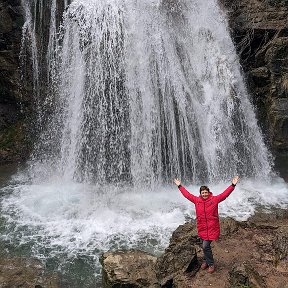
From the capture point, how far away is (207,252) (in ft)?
19.6

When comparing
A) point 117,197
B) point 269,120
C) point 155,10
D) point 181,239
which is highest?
point 155,10

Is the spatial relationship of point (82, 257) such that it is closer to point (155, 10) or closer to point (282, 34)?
point (155, 10)

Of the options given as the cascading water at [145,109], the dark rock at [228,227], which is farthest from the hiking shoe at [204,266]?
the cascading water at [145,109]

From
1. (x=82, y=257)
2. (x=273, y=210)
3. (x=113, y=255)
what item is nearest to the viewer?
(x=113, y=255)

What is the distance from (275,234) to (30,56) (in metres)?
10.1

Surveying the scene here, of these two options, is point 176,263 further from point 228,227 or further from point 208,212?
point 228,227

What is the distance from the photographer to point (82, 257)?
8.29 metres

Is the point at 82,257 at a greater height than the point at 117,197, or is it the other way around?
the point at 117,197

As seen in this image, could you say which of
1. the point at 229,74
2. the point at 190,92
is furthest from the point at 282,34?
the point at 190,92

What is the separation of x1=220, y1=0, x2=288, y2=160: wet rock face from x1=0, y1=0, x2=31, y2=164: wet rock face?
7.35 meters

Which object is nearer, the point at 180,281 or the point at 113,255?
the point at 180,281

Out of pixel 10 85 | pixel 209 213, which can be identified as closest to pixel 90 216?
pixel 209 213

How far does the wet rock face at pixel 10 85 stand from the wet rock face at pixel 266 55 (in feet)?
24.1

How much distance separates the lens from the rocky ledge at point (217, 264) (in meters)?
5.81
